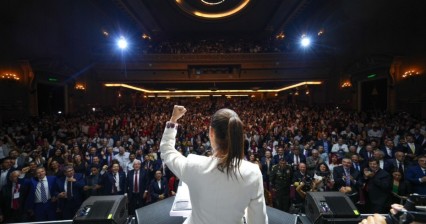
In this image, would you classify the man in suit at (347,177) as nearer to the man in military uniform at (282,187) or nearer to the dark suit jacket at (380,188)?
the dark suit jacket at (380,188)

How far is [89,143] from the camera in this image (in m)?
8.89

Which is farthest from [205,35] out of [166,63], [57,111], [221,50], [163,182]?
[163,182]

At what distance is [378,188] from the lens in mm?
4531

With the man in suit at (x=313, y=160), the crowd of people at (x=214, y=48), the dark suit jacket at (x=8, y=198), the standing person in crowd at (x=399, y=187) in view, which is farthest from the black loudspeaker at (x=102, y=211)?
the crowd of people at (x=214, y=48)

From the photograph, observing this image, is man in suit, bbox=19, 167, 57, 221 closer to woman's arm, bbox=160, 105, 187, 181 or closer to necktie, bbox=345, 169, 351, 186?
woman's arm, bbox=160, 105, 187, 181

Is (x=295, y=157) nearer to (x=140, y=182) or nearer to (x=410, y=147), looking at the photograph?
(x=410, y=147)

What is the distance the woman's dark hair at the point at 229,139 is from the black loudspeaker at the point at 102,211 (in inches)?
66.9

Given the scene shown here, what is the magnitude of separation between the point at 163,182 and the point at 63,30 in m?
13.5

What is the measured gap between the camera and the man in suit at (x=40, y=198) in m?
4.46

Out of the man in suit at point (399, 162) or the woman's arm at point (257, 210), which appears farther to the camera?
the man in suit at point (399, 162)

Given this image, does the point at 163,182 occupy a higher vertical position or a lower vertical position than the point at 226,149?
lower

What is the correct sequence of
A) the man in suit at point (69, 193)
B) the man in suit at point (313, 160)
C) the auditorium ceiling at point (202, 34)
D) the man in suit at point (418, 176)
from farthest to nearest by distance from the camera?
the auditorium ceiling at point (202, 34), the man in suit at point (313, 160), the man in suit at point (69, 193), the man in suit at point (418, 176)

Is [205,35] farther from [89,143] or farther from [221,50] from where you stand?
[89,143]

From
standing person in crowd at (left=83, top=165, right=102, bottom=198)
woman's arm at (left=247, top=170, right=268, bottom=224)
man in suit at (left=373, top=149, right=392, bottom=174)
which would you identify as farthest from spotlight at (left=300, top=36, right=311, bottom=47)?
woman's arm at (left=247, top=170, right=268, bottom=224)
